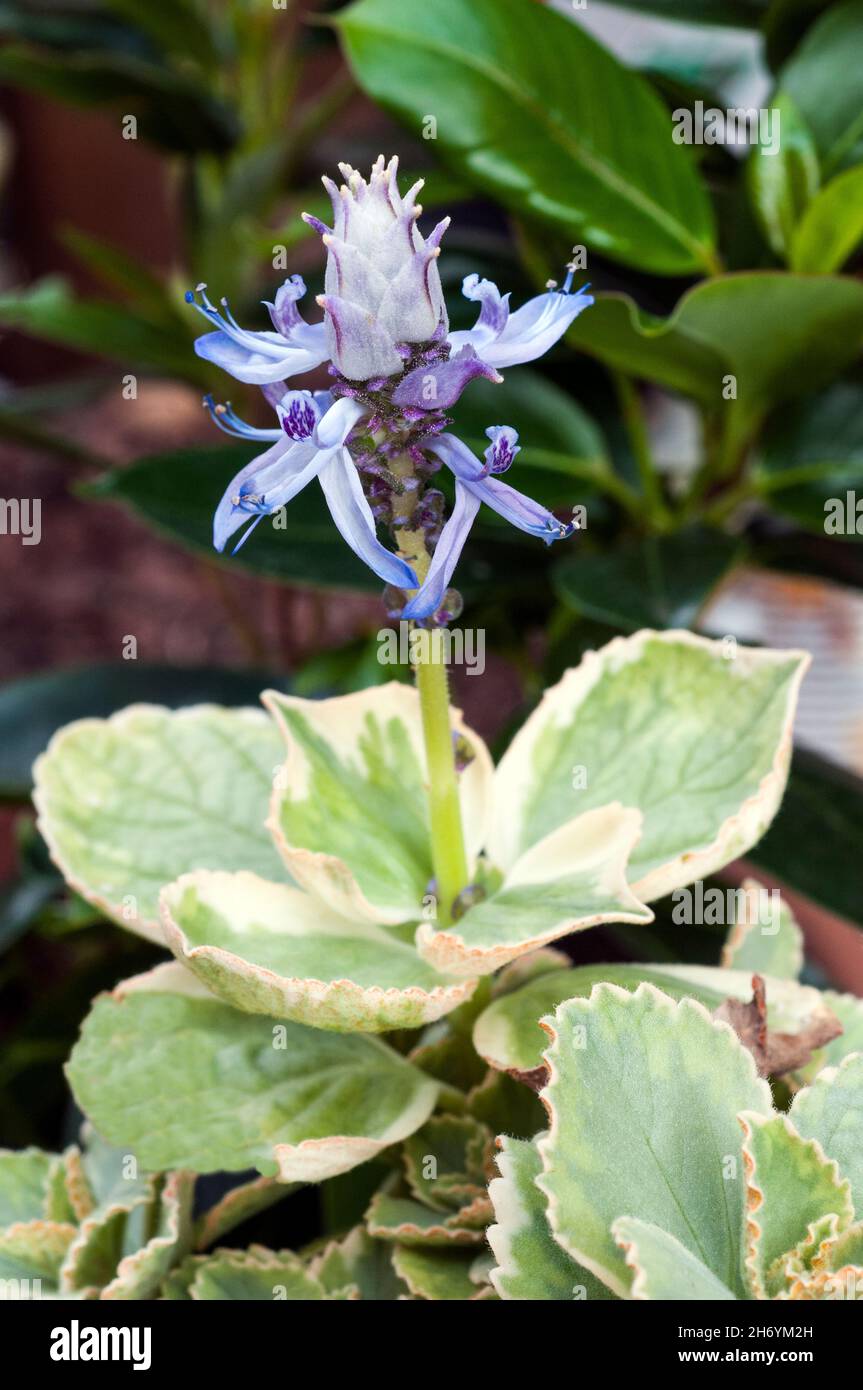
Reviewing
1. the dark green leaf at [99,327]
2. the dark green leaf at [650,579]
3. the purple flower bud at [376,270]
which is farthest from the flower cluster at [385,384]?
the dark green leaf at [99,327]

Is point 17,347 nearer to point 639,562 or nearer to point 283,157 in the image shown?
point 283,157

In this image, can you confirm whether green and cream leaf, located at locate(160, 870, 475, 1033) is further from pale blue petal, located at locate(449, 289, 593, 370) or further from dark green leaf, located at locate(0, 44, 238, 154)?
dark green leaf, located at locate(0, 44, 238, 154)

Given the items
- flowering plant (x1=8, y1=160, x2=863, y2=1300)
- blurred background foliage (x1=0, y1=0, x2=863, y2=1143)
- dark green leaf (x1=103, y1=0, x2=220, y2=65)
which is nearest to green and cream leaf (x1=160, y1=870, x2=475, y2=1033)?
flowering plant (x1=8, y1=160, x2=863, y2=1300)

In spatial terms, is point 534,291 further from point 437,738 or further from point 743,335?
point 437,738

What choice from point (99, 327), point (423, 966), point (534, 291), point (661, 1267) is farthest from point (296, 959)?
point (99, 327)

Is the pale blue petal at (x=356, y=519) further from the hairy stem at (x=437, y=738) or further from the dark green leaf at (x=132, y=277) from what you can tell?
the dark green leaf at (x=132, y=277)

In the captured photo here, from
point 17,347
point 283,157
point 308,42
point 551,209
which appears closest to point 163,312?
point 283,157

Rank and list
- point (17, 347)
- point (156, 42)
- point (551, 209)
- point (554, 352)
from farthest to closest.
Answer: point (17, 347)
point (156, 42)
point (554, 352)
point (551, 209)
